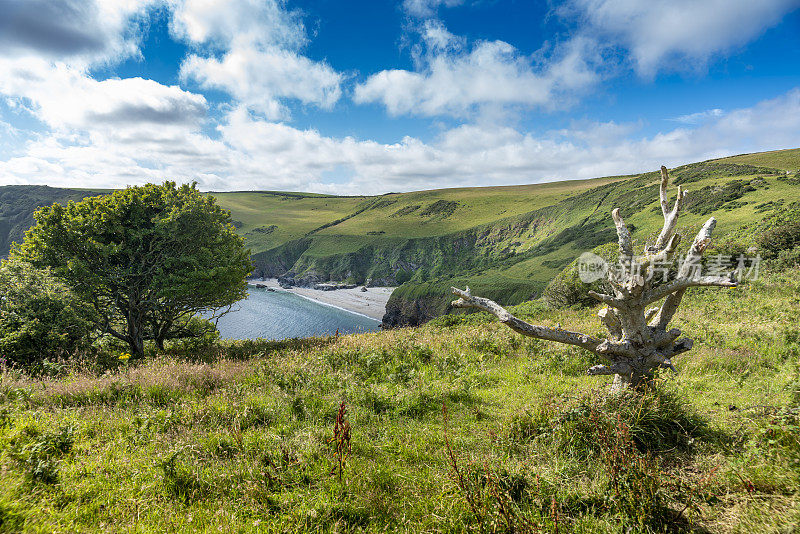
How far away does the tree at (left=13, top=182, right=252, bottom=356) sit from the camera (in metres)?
14.0

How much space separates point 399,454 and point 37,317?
50.2 ft

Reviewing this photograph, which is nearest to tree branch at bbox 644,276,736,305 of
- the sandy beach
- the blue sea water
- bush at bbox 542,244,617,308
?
bush at bbox 542,244,617,308

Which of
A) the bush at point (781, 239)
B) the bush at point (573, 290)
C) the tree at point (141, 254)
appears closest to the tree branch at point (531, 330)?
the tree at point (141, 254)

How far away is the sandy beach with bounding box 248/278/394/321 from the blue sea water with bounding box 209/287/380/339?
400 cm

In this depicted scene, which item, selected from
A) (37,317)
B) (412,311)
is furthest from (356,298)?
(37,317)

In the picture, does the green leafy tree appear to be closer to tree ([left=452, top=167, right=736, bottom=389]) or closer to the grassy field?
the grassy field

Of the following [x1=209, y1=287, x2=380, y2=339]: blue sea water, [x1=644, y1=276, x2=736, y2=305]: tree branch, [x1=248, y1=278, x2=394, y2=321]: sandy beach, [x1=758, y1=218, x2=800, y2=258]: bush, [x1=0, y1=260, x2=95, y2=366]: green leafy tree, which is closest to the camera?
[x1=644, y1=276, x2=736, y2=305]: tree branch

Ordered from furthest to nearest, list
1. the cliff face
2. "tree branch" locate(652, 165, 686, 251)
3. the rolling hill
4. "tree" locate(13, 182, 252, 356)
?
1. the cliff face
2. the rolling hill
3. "tree" locate(13, 182, 252, 356)
4. "tree branch" locate(652, 165, 686, 251)

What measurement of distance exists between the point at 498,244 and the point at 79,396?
119788mm

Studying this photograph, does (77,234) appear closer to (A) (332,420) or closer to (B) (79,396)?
(B) (79,396)

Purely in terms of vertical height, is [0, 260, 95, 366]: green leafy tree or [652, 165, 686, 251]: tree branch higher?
[652, 165, 686, 251]: tree branch

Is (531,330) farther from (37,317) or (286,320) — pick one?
(286,320)

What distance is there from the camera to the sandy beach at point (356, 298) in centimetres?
8500

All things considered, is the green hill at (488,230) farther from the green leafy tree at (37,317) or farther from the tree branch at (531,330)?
the green leafy tree at (37,317)
